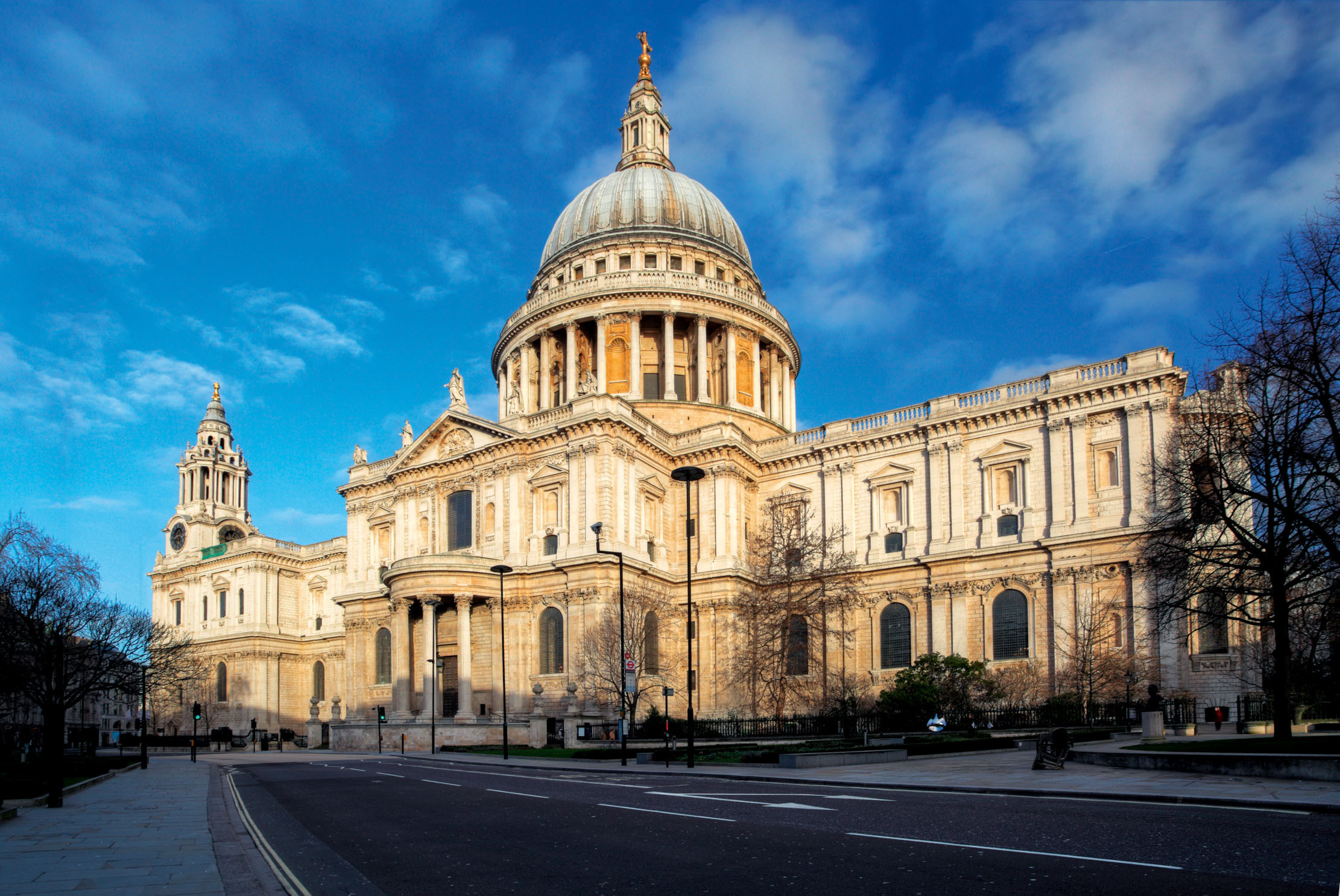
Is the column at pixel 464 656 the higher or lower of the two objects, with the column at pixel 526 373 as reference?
lower

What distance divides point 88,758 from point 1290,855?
4796cm

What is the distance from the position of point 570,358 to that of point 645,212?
48.9ft

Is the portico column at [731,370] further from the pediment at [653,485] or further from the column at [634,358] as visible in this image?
the pediment at [653,485]

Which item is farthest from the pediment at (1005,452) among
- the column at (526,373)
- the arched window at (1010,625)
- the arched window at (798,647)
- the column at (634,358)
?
the column at (526,373)

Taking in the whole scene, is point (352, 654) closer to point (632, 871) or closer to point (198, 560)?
point (198, 560)

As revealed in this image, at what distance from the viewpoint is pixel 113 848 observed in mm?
13883

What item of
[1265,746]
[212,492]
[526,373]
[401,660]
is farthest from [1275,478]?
[212,492]

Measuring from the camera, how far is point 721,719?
154 feet

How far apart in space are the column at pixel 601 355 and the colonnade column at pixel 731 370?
8.46 meters

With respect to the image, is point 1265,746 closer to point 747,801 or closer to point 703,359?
point 747,801

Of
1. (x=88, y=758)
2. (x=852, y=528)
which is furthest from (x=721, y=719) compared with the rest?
(x=88, y=758)

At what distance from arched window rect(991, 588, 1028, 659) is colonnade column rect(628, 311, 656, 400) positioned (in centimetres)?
2761

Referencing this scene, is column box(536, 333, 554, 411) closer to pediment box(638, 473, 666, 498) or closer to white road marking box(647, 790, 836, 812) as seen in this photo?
pediment box(638, 473, 666, 498)

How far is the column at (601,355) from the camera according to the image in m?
68.9
